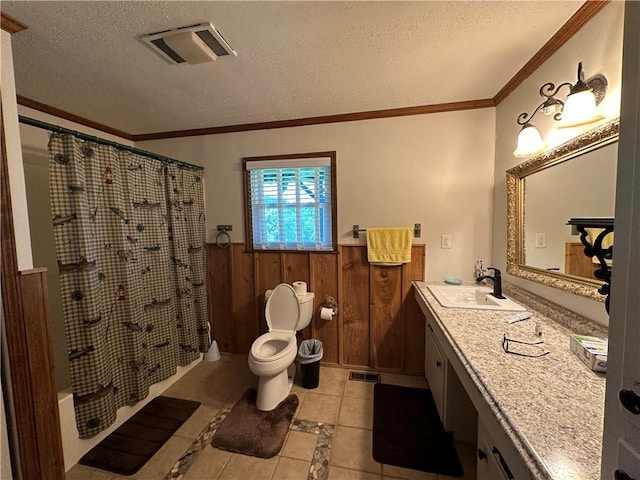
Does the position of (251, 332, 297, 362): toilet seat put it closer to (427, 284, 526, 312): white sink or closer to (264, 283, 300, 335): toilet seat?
(264, 283, 300, 335): toilet seat

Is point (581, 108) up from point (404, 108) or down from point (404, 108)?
down

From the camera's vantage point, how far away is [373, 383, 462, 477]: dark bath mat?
58.8 inches

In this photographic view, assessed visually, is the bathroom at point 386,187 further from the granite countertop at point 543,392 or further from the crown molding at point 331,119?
the granite countertop at point 543,392

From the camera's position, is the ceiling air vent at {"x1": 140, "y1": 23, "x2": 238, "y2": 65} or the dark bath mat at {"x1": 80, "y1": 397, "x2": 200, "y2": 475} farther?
the dark bath mat at {"x1": 80, "y1": 397, "x2": 200, "y2": 475}

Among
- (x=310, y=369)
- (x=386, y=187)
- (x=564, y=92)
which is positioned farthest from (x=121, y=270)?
(x=564, y=92)

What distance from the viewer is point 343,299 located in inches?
95.0

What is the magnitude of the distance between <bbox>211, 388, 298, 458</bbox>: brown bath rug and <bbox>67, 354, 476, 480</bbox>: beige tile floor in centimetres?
4

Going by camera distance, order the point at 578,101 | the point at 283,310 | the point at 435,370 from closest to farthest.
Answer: the point at 578,101, the point at 435,370, the point at 283,310

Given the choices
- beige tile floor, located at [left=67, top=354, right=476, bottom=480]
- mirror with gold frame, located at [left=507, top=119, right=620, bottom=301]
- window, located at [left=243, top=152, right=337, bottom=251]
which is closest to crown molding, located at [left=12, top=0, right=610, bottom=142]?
window, located at [left=243, top=152, right=337, bottom=251]

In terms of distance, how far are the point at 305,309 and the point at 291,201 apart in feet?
3.35

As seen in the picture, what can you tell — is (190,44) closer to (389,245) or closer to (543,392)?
(389,245)

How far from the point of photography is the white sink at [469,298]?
63.7 inches

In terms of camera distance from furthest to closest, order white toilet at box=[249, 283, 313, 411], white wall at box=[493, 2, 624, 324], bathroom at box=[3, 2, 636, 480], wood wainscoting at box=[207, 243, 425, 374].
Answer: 1. wood wainscoting at box=[207, 243, 425, 374]
2. bathroom at box=[3, 2, 636, 480]
3. white toilet at box=[249, 283, 313, 411]
4. white wall at box=[493, 2, 624, 324]

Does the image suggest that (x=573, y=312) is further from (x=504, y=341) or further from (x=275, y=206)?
(x=275, y=206)
